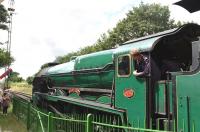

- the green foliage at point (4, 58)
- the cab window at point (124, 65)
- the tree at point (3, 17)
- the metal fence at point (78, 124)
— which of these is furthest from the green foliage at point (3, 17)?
the cab window at point (124, 65)

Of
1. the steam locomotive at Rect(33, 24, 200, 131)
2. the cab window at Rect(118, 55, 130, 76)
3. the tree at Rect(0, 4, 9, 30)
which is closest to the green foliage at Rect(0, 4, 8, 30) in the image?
the tree at Rect(0, 4, 9, 30)

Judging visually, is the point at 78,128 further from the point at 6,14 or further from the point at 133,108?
the point at 6,14

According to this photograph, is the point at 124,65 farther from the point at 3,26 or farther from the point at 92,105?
the point at 3,26

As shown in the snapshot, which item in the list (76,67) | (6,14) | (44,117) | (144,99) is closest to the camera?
(144,99)

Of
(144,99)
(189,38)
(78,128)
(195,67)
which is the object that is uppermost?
(189,38)

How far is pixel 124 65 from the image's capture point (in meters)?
10.5

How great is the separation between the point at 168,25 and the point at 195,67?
46942 mm

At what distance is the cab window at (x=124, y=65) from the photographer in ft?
33.9

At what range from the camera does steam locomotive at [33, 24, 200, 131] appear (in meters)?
7.82

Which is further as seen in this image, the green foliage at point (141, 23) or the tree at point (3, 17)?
the green foliage at point (141, 23)

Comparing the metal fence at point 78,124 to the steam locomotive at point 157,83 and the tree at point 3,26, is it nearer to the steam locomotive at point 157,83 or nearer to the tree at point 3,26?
the steam locomotive at point 157,83

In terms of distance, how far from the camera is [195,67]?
791 cm

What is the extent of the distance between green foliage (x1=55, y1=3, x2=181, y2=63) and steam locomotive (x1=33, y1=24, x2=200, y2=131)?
40.9 metres

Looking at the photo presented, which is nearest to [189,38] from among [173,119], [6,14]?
[173,119]
